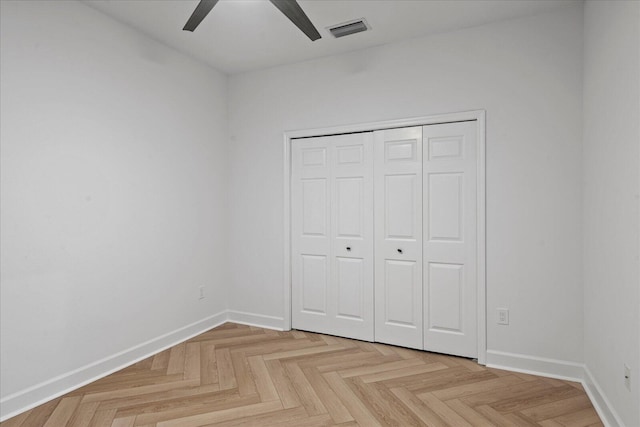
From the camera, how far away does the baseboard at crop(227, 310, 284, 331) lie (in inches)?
150

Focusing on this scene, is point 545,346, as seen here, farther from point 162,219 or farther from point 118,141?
point 118,141

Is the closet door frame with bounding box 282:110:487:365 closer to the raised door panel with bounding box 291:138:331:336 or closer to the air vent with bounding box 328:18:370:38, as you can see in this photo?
the raised door panel with bounding box 291:138:331:336

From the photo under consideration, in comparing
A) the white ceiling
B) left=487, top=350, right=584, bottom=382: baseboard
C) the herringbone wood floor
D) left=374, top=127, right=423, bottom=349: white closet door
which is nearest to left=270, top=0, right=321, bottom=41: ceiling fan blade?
the white ceiling

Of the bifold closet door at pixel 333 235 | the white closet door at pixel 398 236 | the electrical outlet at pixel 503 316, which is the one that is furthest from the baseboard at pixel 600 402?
the bifold closet door at pixel 333 235

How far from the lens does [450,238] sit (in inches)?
121

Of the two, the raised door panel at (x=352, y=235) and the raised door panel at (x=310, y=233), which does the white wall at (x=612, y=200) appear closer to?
the raised door panel at (x=352, y=235)

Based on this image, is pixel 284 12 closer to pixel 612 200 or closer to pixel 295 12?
pixel 295 12

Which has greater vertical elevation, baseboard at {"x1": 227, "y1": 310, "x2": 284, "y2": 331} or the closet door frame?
the closet door frame

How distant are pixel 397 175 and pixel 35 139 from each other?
2698mm

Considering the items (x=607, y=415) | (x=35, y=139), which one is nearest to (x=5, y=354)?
(x=35, y=139)

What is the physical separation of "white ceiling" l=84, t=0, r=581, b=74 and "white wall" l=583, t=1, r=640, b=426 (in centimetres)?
71

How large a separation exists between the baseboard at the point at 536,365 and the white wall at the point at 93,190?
9.05 feet

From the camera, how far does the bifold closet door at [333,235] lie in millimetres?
3430

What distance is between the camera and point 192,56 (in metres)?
3.58
